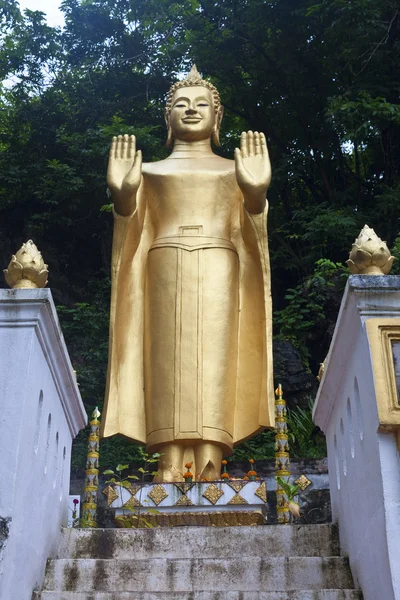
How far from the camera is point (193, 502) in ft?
17.3

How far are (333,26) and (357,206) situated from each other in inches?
108

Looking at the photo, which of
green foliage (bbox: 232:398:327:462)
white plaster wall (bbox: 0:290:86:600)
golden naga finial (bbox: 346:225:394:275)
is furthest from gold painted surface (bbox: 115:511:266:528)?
green foliage (bbox: 232:398:327:462)

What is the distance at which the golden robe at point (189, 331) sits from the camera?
6.07 metres

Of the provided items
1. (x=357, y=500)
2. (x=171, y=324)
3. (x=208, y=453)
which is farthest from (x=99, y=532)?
(x=171, y=324)

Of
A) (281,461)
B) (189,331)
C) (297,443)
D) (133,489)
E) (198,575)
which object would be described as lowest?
(198,575)

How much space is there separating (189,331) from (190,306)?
0.70 feet

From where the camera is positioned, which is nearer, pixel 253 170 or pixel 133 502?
pixel 133 502

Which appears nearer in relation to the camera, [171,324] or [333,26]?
[171,324]

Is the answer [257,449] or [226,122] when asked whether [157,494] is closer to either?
[257,449]

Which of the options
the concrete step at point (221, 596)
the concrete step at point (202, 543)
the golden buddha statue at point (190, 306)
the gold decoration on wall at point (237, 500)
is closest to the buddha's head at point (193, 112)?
the golden buddha statue at point (190, 306)

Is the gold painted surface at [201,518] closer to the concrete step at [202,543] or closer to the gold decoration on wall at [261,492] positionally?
the gold decoration on wall at [261,492]

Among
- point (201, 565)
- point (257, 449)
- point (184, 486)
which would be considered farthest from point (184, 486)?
point (257, 449)

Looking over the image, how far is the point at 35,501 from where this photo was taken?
3635 mm

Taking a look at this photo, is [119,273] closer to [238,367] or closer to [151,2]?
[238,367]
